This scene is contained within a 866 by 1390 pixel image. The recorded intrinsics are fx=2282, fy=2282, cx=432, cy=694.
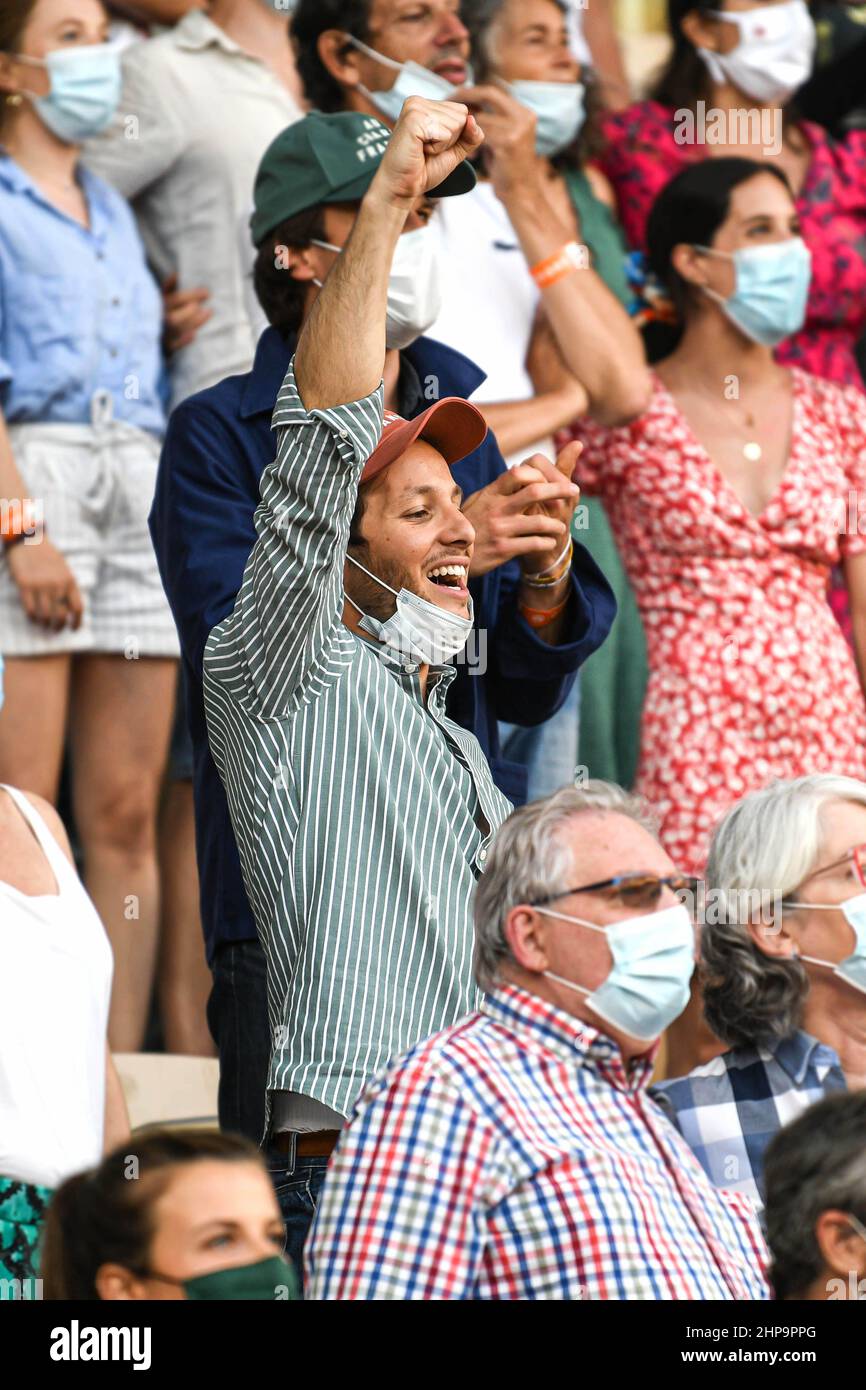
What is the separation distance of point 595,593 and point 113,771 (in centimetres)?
138

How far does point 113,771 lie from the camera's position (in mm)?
4672

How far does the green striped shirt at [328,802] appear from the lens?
296cm

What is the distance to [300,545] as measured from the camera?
2.93 m

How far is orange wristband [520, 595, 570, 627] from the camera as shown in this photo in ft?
11.8

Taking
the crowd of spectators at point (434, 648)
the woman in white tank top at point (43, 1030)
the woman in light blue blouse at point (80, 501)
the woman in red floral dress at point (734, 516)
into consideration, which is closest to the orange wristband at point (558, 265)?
the crowd of spectators at point (434, 648)

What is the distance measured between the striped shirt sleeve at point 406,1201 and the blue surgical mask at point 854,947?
1.05 metres

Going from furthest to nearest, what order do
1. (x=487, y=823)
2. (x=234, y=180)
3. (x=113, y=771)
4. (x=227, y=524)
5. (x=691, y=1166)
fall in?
(x=234, y=180)
(x=113, y=771)
(x=227, y=524)
(x=487, y=823)
(x=691, y=1166)

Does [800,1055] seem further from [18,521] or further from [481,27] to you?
[481,27]

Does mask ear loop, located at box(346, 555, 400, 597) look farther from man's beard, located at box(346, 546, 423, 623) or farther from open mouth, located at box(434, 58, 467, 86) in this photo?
open mouth, located at box(434, 58, 467, 86)

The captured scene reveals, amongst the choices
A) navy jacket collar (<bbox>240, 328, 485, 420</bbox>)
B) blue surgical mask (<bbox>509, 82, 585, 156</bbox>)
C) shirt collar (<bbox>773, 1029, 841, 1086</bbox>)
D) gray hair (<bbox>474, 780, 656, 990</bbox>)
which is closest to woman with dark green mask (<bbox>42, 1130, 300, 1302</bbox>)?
gray hair (<bbox>474, 780, 656, 990</bbox>)

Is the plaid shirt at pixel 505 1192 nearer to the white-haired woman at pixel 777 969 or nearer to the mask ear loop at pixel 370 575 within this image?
the white-haired woman at pixel 777 969
